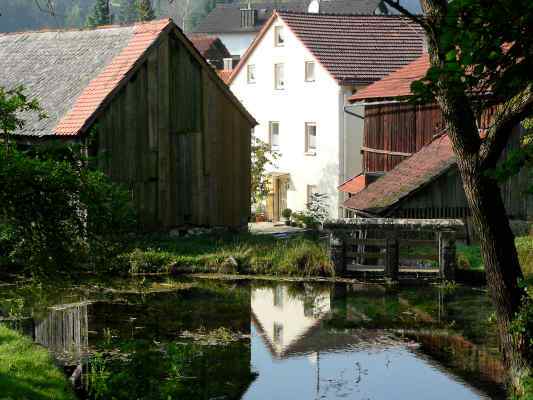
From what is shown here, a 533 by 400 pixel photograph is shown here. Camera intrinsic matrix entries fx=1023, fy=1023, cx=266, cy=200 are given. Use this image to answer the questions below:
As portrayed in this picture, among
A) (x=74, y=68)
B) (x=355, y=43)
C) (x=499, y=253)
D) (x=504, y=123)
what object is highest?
(x=355, y=43)

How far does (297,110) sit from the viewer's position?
44.1 metres

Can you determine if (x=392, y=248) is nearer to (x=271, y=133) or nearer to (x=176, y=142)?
(x=176, y=142)

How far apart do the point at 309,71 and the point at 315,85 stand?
4.26 feet

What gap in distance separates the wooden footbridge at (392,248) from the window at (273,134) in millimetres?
18353

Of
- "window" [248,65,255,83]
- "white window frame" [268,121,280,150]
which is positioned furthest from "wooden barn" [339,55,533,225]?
"window" [248,65,255,83]

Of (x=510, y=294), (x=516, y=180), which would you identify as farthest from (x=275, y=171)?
(x=510, y=294)

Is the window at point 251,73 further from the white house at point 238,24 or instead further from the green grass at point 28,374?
the white house at point 238,24

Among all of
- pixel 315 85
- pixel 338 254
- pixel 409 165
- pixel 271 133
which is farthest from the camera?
pixel 271 133

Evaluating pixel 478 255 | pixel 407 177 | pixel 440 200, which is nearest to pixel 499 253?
pixel 478 255

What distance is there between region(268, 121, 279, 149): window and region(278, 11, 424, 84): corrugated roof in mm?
4625

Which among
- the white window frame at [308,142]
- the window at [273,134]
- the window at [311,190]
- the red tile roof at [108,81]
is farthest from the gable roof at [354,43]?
the red tile roof at [108,81]

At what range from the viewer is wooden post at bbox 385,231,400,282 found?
25938mm

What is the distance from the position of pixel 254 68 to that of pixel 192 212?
16.4 meters

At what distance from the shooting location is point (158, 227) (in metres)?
30.7
